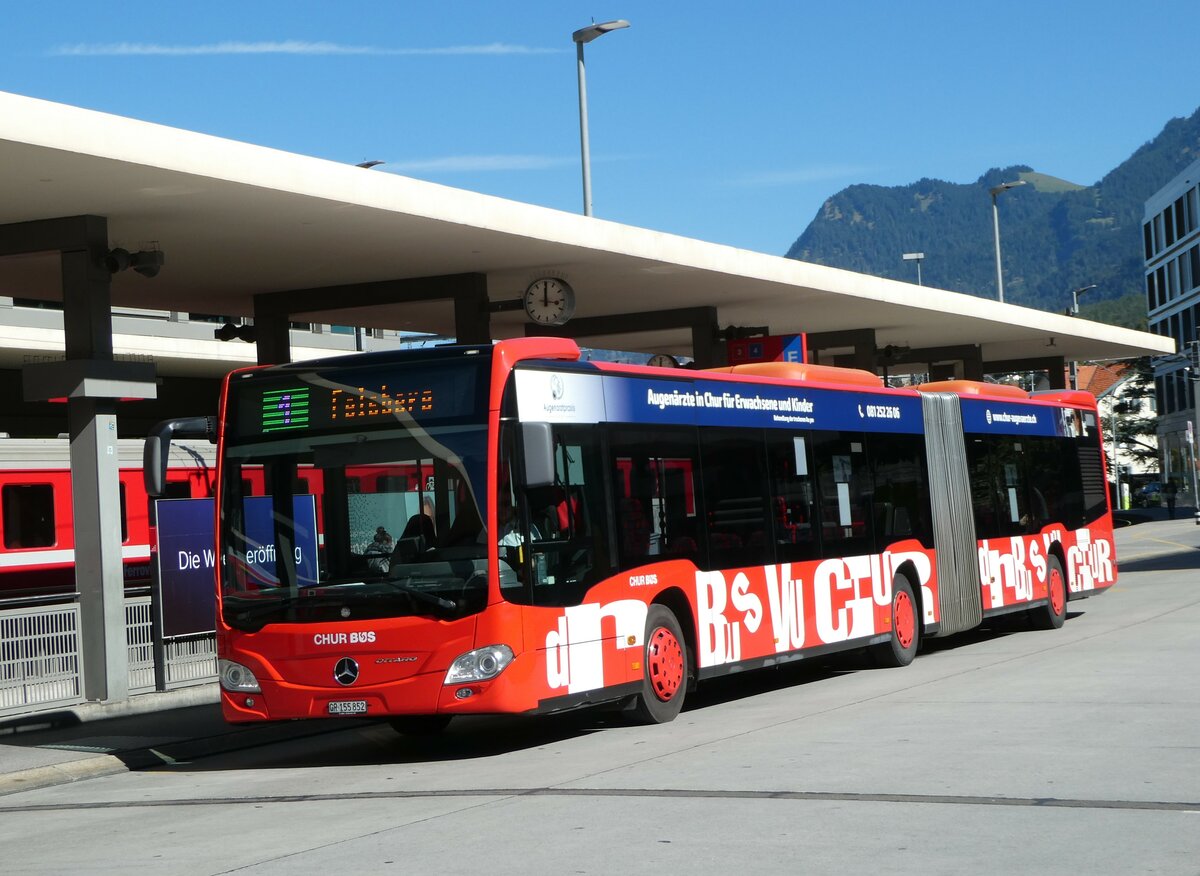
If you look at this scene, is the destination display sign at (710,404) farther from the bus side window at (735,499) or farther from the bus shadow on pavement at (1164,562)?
the bus shadow on pavement at (1164,562)

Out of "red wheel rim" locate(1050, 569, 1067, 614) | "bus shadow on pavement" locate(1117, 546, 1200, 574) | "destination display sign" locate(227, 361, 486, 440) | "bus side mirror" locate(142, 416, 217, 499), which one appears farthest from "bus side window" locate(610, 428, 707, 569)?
"bus shadow on pavement" locate(1117, 546, 1200, 574)

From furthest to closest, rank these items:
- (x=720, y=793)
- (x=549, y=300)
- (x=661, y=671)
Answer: (x=549, y=300) < (x=661, y=671) < (x=720, y=793)

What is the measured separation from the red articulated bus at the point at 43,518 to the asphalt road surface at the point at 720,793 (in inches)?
472

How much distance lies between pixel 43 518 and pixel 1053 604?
50.2ft

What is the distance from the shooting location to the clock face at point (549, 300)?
2247cm

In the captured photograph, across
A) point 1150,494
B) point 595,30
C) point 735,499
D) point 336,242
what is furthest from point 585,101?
point 1150,494

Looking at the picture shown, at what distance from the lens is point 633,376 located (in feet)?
45.1

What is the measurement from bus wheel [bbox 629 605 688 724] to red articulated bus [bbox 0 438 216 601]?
1288cm

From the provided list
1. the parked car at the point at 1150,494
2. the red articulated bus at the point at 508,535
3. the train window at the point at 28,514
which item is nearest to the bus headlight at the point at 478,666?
the red articulated bus at the point at 508,535

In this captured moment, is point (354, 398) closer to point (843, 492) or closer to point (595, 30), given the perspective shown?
point (843, 492)

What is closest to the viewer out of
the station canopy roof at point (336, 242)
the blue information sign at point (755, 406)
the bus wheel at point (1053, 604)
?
the blue information sign at point (755, 406)

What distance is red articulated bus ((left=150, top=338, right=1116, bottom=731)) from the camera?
462 inches

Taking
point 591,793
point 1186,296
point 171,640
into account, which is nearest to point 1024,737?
point 591,793

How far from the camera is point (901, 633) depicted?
17906 mm
